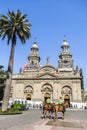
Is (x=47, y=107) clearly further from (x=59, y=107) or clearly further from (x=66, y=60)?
(x=66, y=60)

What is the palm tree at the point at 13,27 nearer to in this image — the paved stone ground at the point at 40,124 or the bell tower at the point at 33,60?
the paved stone ground at the point at 40,124

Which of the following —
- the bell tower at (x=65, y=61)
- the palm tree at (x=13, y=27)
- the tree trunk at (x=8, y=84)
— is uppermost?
the bell tower at (x=65, y=61)

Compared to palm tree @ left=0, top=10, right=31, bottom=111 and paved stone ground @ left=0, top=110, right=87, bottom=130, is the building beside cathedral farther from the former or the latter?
paved stone ground @ left=0, top=110, right=87, bottom=130

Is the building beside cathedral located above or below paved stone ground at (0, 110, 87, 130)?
above

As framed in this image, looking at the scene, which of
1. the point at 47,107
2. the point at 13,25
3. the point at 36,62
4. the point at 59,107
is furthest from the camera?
the point at 36,62

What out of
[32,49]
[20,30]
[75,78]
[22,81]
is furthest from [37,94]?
[20,30]

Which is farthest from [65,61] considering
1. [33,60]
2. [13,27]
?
[13,27]

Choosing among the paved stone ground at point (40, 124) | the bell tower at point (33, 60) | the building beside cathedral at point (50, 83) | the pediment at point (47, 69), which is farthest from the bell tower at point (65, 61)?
the paved stone ground at point (40, 124)

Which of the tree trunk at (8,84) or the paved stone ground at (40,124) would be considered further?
the tree trunk at (8,84)

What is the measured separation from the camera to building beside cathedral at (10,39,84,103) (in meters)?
71.3

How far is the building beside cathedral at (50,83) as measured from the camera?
71312 millimetres

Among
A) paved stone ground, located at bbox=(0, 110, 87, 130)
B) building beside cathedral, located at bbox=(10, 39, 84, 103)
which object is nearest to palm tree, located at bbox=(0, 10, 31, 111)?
paved stone ground, located at bbox=(0, 110, 87, 130)

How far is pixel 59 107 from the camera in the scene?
18.7 metres

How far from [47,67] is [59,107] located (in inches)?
2276
